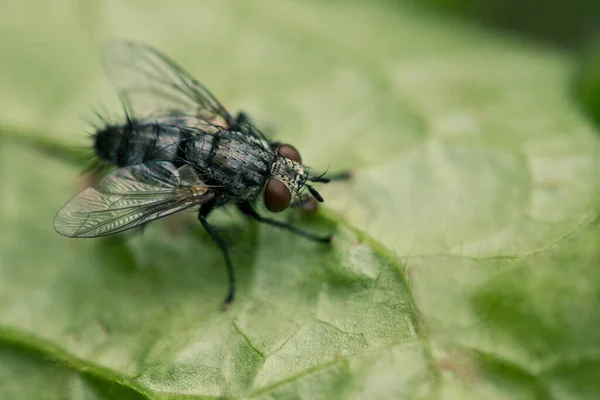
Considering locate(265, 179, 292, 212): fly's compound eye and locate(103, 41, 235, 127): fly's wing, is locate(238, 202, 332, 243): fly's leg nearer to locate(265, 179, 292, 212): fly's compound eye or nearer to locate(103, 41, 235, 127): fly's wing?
locate(265, 179, 292, 212): fly's compound eye

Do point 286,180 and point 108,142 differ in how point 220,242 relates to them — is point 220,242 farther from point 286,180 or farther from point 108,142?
point 108,142

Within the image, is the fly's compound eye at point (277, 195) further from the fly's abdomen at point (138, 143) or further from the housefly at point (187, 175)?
the fly's abdomen at point (138, 143)

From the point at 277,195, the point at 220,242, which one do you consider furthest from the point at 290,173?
the point at 220,242

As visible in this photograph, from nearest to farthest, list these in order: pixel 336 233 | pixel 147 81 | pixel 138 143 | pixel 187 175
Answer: pixel 336 233
pixel 187 175
pixel 138 143
pixel 147 81

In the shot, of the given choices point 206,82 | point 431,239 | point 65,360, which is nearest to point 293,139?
point 206,82

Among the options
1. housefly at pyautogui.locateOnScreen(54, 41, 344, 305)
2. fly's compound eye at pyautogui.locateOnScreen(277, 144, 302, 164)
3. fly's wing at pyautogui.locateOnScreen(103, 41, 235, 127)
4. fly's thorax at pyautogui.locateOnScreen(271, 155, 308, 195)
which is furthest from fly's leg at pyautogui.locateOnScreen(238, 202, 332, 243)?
fly's wing at pyautogui.locateOnScreen(103, 41, 235, 127)

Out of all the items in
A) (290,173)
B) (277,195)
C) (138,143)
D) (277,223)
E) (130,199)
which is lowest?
(130,199)

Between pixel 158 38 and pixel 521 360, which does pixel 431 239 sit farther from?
pixel 158 38
